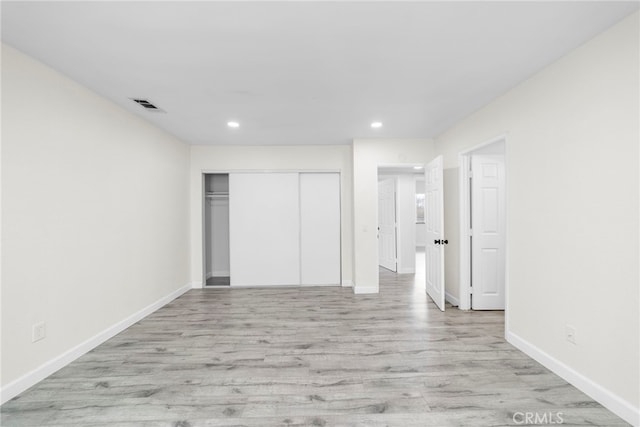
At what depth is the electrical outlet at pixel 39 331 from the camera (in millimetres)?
2285

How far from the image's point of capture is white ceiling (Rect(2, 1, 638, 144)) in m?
1.76

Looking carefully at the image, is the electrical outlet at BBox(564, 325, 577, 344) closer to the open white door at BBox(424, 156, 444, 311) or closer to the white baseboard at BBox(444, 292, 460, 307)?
the open white door at BBox(424, 156, 444, 311)

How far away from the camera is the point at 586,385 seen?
2.13m

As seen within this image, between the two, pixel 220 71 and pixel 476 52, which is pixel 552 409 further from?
pixel 220 71

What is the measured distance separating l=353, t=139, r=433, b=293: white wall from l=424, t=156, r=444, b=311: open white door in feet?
2.08

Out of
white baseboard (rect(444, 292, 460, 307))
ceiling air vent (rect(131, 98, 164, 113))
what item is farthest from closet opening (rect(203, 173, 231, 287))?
white baseboard (rect(444, 292, 460, 307))

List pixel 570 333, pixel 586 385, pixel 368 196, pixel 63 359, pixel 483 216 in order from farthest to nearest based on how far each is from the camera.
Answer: pixel 368 196 → pixel 483 216 → pixel 63 359 → pixel 570 333 → pixel 586 385

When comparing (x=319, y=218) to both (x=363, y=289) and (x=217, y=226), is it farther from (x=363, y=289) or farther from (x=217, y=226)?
(x=217, y=226)

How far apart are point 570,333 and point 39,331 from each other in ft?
13.3

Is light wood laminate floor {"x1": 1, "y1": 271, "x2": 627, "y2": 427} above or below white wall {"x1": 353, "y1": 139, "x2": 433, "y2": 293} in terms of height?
below

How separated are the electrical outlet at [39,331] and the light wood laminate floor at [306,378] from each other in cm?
35

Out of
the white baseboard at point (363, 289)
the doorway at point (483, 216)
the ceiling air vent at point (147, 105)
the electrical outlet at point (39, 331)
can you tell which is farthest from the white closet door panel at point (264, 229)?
the electrical outlet at point (39, 331)

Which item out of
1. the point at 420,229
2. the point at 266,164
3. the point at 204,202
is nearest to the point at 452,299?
the point at 266,164

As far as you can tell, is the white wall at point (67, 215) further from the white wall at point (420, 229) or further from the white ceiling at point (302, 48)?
the white wall at point (420, 229)
